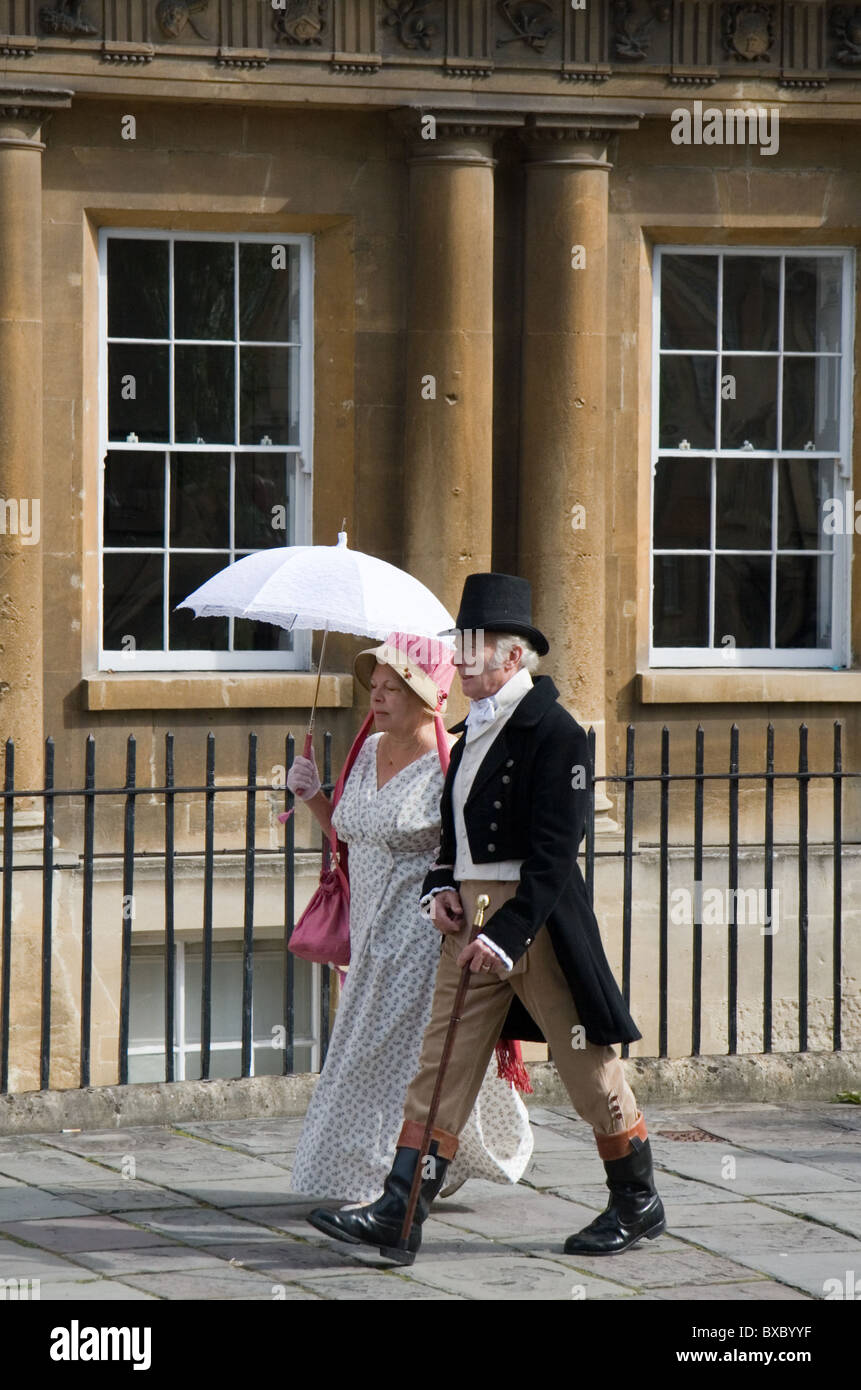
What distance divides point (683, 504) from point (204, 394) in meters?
2.79

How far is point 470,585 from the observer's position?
223 inches

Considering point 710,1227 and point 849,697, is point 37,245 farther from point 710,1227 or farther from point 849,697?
point 710,1227

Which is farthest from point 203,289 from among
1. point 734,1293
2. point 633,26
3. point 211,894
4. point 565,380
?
point 734,1293

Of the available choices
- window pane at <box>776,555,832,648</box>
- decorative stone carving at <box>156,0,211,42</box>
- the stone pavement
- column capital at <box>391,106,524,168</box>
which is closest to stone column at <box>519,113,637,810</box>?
column capital at <box>391,106,524,168</box>

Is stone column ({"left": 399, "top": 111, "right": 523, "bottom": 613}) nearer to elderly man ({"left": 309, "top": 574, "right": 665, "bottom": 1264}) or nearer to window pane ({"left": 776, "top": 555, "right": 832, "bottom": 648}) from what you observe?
window pane ({"left": 776, "top": 555, "right": 832, "bottom": 648})

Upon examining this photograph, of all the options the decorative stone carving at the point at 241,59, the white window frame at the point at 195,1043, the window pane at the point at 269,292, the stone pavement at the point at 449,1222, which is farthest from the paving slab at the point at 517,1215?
the decorative stone carving at the point at 241,59

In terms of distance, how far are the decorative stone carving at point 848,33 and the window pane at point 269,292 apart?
3187mm

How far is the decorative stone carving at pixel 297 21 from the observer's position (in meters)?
10.3

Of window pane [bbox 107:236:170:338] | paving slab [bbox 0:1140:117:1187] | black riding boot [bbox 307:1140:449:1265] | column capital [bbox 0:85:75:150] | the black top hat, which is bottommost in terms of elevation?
paving slab [bbox 0:1140:117:1187]

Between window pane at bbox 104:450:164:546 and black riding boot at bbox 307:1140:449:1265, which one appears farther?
window pane at bbox 104:450:164:546

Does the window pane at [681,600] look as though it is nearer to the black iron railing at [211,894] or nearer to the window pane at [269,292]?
the window pane at [269,292]

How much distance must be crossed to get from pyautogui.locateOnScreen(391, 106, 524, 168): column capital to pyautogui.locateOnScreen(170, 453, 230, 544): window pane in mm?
1953

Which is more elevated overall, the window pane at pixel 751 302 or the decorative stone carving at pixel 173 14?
the decorative stone carving at pixel 173 14

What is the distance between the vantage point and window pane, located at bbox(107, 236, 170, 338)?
10609 millimetres
